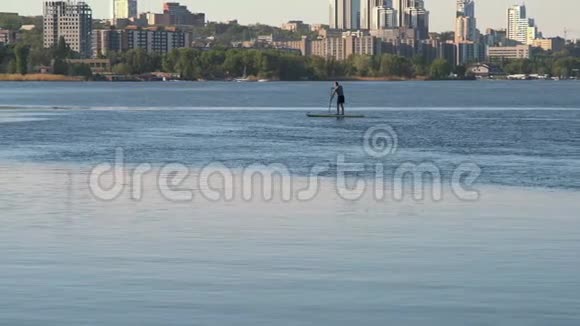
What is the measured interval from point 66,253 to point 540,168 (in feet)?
47.8

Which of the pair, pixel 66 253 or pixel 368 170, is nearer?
pixel 66 253

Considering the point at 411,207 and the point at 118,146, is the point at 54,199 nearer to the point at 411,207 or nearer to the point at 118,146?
the point at 411,207

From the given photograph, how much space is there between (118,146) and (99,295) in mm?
23283

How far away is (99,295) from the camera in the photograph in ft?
39.5

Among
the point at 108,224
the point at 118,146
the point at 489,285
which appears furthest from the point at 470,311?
the point at 118,146

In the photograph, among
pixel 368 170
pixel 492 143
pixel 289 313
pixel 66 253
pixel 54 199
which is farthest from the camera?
pixel 492 143

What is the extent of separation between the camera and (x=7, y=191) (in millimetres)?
21484

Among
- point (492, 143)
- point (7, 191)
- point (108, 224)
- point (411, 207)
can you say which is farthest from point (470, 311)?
point (492, 143)

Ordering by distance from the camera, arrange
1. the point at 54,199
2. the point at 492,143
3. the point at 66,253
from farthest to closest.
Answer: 1. the point at 492,143
2. the point at 54,199
3. the point at 66,253

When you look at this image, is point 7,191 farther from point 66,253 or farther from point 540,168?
point 540,168

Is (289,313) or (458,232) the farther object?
(458,232)

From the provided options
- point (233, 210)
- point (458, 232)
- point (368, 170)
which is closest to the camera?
point (458, 232)

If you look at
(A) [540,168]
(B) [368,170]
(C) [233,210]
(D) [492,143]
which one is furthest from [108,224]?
(D) [492,143]

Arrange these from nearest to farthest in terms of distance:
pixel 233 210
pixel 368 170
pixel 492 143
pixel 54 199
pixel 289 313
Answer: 1. pixel 289 313
2. pixel 233 210
3. pixel 54 199
4. pixel 368 170
5. pixel 492 143
